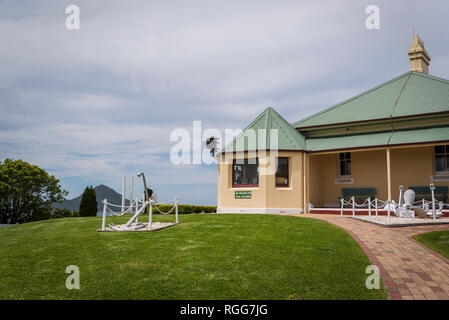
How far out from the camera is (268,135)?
2189cm

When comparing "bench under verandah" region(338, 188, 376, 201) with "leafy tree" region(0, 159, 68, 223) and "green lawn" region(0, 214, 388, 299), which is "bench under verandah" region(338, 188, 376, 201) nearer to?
"green lawn" region(0, 214, 388, 299)

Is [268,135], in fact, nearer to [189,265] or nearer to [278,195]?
[278,195]

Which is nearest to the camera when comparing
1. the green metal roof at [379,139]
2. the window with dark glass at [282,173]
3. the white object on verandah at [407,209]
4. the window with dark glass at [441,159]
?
the white object on verandah at [407,209]

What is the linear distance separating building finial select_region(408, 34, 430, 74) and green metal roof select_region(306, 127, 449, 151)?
9.30 m

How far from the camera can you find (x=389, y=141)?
1952cm

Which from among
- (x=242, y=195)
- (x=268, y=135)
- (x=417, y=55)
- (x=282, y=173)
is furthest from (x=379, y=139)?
(x=417, y=55)

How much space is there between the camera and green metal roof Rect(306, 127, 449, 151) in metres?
18.9

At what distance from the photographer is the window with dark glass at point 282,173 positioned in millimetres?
21000

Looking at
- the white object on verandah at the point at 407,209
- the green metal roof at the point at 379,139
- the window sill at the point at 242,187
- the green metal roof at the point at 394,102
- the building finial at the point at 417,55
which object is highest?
the building finial at the point at 417,55

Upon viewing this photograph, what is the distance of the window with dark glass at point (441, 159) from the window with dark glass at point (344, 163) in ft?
16.3

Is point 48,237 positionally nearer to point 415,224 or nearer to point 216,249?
point 216,249
